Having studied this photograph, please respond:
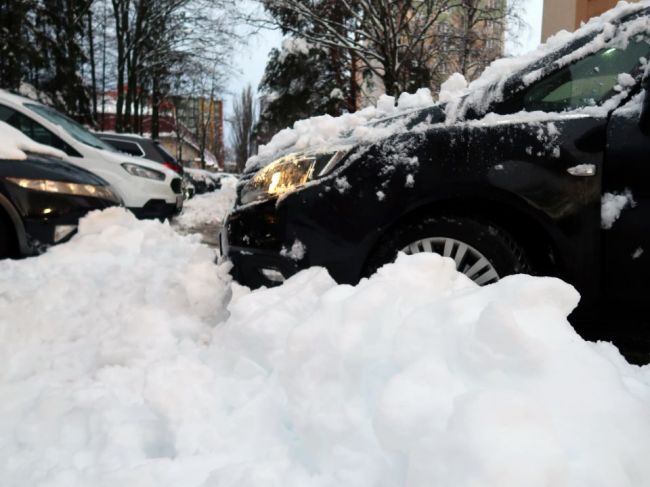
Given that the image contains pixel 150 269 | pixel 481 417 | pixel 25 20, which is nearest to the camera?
pixel 481 417

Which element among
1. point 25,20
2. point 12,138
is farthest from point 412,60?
point 25,20

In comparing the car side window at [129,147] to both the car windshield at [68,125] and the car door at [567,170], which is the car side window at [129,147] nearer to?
the car windshield at [68,125]

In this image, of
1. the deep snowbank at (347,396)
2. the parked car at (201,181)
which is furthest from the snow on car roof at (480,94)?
the parked car at (201,181)

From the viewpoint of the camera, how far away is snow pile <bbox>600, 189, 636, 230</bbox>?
7.51 ft

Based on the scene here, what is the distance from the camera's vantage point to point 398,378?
1.43 metres

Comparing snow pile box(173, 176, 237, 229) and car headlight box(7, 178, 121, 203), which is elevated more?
car headlight box(7, 178, 121, 203)

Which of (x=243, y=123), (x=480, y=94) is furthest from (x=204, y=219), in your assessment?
(x=243, y=123)

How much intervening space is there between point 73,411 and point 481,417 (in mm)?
1373

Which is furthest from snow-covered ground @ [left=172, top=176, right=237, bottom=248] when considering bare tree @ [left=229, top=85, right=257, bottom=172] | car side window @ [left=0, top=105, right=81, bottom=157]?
bare tree @ [left=229, top=85, right=257, bottom=172]

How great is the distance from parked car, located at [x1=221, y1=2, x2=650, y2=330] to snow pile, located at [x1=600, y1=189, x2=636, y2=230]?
2cm

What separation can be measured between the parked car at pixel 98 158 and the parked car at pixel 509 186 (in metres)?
5.17

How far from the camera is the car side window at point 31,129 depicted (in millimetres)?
6609

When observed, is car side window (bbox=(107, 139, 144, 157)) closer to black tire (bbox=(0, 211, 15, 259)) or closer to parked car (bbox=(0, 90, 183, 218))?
parked car (bbox=(0, 90, 183, 218))

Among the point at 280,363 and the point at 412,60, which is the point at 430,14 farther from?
the point at 280,363
